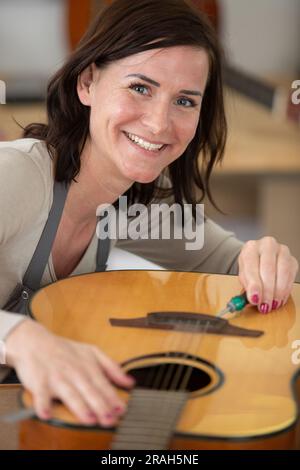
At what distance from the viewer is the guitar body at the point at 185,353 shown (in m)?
0.66

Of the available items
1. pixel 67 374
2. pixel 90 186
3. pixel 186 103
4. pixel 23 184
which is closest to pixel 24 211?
pixel 23 184

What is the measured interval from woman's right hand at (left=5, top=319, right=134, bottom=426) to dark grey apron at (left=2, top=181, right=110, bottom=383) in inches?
11.9

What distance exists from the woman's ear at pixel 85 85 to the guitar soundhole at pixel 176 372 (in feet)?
1.43

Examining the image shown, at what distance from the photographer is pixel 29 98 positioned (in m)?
2.72

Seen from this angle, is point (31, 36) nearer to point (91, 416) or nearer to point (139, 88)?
point (139, 88)

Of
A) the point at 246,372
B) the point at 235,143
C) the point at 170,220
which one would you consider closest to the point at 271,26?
the point at 235,143

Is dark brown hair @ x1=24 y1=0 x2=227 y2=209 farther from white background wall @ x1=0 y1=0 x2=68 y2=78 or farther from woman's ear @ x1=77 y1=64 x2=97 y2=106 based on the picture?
white background wall @ x1=0 y1=0 x2=68 y2=78

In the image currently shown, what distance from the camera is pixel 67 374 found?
691 millimetres

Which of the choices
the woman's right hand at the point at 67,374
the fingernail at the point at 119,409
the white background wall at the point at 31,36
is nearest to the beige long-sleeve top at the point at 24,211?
the woman's right hand at the point at 67,374

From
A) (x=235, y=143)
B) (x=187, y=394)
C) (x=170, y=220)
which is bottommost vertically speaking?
(x=235, y=143)

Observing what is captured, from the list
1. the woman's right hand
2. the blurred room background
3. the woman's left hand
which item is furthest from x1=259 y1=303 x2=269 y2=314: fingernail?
the blurred room background

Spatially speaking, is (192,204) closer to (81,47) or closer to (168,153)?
(168,153)

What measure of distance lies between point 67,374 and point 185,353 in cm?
16

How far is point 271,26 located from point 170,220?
7.82 feet
